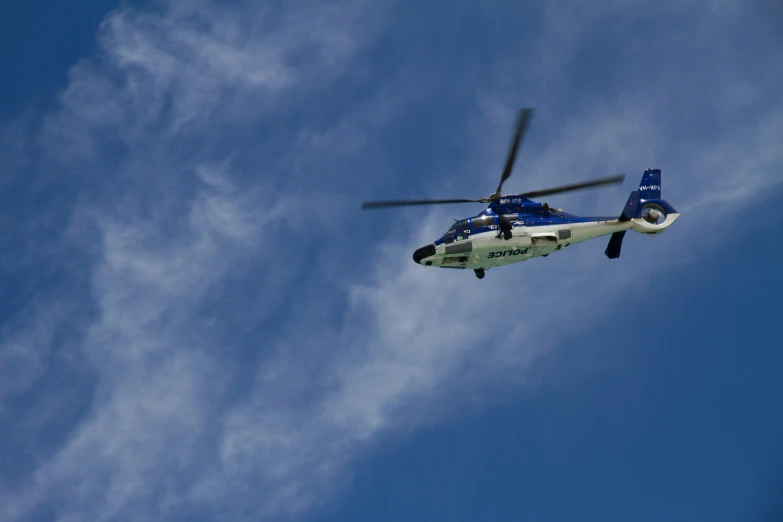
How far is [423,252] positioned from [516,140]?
12.0 metres

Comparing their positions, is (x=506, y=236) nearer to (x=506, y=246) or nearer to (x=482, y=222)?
(x=506, y=246)

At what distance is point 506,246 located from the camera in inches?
2613

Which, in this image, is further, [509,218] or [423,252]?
[423,252]

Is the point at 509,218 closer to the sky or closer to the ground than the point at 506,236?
closer to the sky

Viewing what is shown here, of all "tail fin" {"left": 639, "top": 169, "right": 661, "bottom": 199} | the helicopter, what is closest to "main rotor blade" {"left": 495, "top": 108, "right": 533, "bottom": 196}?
the helicopter

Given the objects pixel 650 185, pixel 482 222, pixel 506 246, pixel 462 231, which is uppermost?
pixel 650 185

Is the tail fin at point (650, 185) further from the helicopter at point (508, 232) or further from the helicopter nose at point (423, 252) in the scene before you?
the helicopter nose at point (423, 252)

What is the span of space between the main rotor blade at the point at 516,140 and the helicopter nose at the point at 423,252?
25.6ft

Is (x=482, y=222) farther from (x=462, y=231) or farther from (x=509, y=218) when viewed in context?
(x=509, y=218)

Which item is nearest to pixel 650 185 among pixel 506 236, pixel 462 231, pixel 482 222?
pixel 506 236

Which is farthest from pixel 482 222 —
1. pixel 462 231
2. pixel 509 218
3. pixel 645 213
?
pixel 645 213

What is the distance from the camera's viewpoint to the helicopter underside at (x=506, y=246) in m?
66.2

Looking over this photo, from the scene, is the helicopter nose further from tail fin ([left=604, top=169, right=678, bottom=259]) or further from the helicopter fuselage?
tail fin ([left=604, top=169, right=678, bottom=259])

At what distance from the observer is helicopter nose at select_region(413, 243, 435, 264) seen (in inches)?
2653
